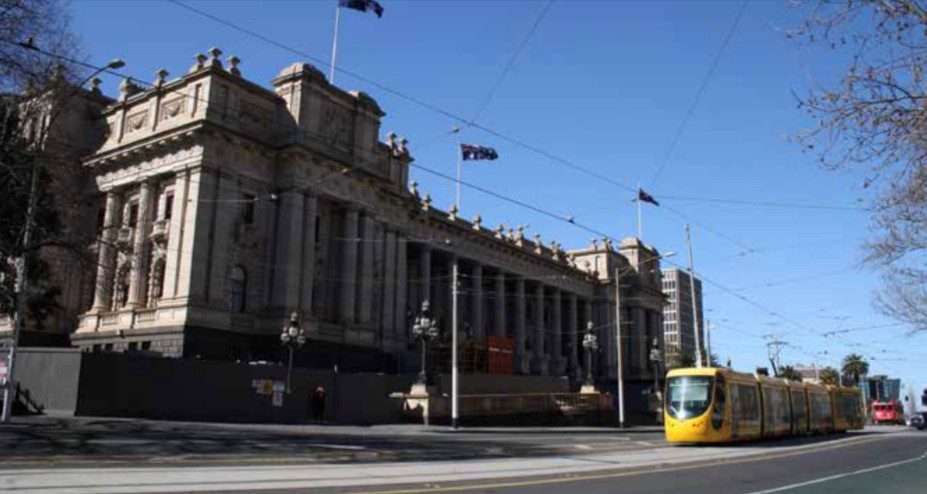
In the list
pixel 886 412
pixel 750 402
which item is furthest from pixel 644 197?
pixel 886 412

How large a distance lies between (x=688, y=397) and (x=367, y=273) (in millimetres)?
27401

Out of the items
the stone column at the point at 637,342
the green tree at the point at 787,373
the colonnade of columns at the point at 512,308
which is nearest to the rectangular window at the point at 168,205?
the colonnade of columns at the point at 512,308

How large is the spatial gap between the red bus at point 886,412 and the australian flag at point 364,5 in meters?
69.5

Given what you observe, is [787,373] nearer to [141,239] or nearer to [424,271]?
[424,271]

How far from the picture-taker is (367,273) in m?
50.4

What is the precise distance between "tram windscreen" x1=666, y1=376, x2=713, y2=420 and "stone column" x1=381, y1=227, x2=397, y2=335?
27504 millimetres

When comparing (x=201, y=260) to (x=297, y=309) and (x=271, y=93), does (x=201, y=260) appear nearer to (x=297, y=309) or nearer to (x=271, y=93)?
(x=297, y=309)

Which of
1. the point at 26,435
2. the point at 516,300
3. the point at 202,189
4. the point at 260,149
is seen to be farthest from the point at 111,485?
the point at 516,300

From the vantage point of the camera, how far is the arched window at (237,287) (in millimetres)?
43469

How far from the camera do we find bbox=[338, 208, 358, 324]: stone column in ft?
158

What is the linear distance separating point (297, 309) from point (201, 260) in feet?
20.2

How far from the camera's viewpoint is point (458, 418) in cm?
3947

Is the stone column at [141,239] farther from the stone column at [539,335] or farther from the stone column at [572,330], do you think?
the stone column at [572,330]

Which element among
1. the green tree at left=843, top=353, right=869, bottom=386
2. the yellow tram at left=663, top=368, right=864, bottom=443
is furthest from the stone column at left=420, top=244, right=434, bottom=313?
the green tree at left=843, top=353, right=869, bottom=386
